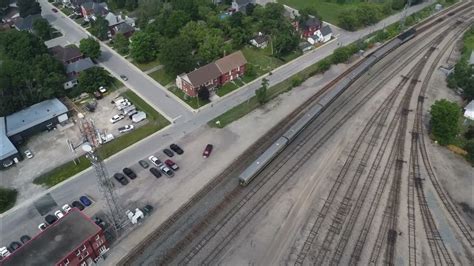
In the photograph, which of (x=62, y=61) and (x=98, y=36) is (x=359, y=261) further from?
(x=98, y=36)

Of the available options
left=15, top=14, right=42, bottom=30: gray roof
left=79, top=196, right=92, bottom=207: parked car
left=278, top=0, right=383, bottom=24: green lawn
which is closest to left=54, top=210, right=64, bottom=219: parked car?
left=79, top=196, right=92, bottom=207: parked car

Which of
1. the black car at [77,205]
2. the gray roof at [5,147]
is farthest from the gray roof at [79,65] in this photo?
the black car at [77,205]

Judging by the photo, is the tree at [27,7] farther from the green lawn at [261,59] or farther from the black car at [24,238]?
the black car at [24,238]

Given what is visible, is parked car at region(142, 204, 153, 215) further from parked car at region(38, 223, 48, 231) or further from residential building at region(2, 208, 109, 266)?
parked car at region(38, 223, 48, 231)

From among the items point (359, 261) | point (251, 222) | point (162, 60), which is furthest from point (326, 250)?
point (162, 60)

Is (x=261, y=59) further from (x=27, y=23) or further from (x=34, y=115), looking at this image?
(x=27, y=23)

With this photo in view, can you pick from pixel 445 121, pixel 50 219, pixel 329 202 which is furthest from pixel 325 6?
pixel 50 219

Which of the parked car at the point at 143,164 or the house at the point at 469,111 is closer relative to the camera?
the parked car at the point at 143,164
